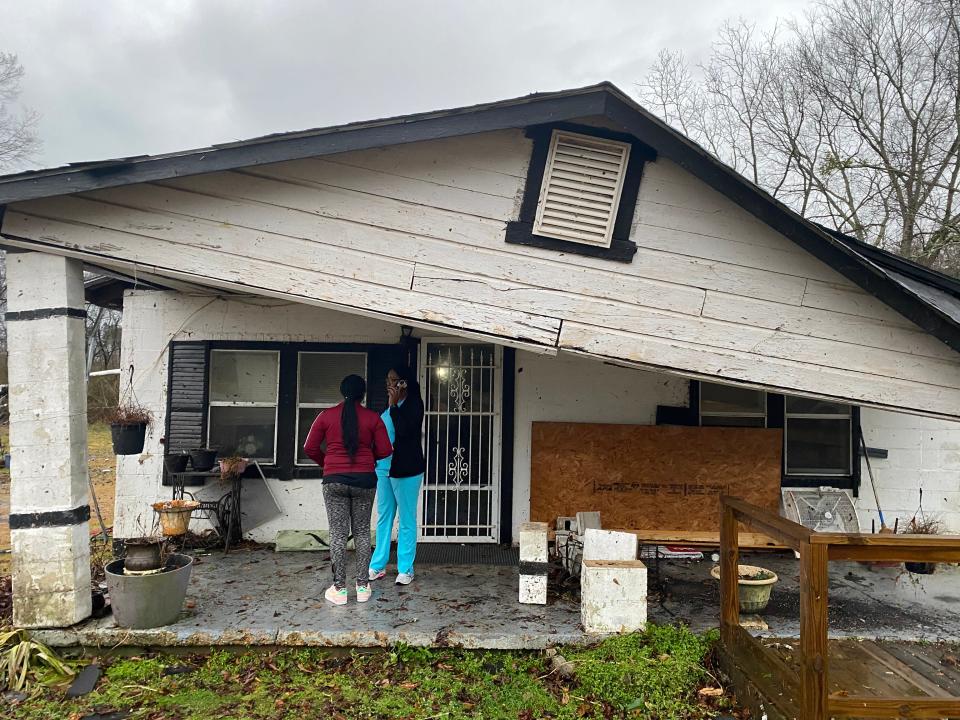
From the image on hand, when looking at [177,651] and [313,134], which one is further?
[177,651]

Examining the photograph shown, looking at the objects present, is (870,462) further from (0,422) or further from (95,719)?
(0,422)

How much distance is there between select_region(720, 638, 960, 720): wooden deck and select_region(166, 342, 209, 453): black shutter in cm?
583

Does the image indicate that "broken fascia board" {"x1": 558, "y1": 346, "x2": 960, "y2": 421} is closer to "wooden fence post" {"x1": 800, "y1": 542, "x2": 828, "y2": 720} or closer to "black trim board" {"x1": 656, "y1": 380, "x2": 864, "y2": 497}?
"wooden fence post" {"x1": 800, "y1": 542, "x2": 828, "y2": 720}

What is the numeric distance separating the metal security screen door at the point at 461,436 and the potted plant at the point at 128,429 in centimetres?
291

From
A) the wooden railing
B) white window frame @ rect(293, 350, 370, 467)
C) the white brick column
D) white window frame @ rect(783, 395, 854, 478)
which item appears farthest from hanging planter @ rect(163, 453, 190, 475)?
white window frame @ rect(783, 395, 854, 478)

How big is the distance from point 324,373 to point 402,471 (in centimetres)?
214

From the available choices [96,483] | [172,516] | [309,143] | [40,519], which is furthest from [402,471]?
[96,483]

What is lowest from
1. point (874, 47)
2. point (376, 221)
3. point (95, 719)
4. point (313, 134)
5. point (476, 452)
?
point (95, 719)

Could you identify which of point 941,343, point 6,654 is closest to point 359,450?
point 6,654

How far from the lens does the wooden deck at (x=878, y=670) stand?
3484 millimetres

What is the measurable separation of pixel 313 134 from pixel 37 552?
3533mm

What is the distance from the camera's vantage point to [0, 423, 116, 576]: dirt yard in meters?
8.16

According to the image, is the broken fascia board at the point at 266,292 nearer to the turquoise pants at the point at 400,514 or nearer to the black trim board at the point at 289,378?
the turquoise pants at the point at 400,514

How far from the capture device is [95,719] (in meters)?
3.73
